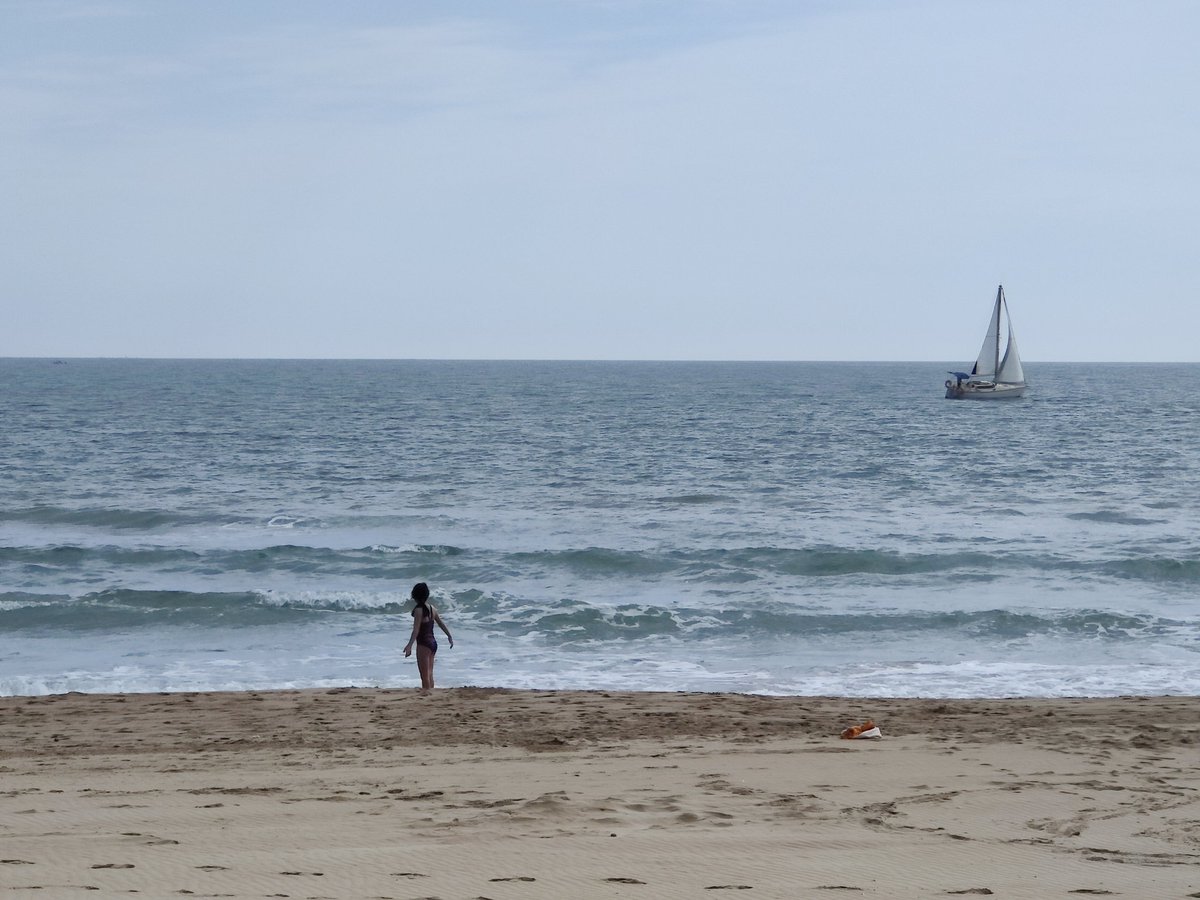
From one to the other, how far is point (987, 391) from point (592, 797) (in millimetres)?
93188

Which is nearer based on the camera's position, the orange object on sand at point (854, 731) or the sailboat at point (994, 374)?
the orange object on sand at point (854, 731)

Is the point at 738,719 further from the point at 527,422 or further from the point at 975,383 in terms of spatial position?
the point at 975,383

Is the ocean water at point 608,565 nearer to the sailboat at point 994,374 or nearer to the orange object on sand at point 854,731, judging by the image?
the orange object on sand at point 854,731

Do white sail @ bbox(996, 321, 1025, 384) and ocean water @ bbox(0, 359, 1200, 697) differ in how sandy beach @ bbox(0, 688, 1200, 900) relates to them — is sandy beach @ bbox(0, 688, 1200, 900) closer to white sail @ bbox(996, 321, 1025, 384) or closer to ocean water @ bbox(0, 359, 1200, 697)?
ocean water @ bbox(0, 359, 1200, 697)

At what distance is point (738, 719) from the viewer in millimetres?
12508

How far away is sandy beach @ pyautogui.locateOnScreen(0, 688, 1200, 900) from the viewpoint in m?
6.82

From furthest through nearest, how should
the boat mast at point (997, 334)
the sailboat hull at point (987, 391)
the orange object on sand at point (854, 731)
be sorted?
1. the sailboat hull at point (987, 391)
2. the boat mast at point (997, 334)
3. the orange object on sand at point (854, 731)

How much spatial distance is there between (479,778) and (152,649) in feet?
33.4

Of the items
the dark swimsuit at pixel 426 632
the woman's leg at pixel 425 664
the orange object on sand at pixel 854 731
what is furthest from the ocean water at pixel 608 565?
the orange object on sand at pixel 854 731

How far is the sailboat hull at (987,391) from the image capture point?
95312mm

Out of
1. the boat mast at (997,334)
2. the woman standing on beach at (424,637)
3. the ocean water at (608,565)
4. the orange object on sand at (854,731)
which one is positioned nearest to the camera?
the orange object on sand at (854,731)

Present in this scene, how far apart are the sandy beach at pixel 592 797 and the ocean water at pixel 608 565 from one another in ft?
9.68

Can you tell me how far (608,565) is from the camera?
2467cm

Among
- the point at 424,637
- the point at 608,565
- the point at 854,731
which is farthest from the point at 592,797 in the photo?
the point at 608,565
